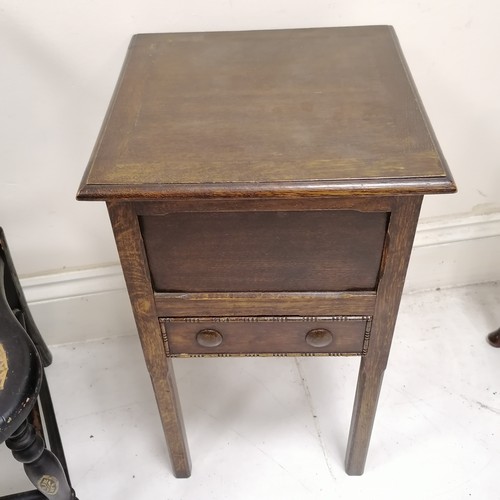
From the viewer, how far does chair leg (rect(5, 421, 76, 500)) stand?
0.79 meters

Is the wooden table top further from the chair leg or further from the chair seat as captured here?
the chair leg

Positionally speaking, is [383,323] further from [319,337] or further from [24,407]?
[24,407]

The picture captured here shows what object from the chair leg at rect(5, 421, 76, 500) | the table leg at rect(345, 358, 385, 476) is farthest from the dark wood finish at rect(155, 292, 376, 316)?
the chair leg at rect(5, 421, 76, 500)

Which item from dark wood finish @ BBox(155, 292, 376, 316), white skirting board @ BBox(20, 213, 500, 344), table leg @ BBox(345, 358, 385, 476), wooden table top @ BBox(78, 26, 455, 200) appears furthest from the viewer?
white skirting board @ BBox(20, 213, 500, 344)

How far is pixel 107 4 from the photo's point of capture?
943 millimetres

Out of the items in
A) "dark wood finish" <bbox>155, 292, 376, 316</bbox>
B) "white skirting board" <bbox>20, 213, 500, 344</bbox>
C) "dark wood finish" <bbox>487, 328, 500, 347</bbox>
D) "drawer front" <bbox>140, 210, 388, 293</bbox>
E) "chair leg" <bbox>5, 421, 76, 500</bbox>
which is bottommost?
"dark wood finish" <bbox>487, 328, 500, 347</bbox>

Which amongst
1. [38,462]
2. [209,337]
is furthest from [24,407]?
[209,337]

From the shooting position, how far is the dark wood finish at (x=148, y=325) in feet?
2.27

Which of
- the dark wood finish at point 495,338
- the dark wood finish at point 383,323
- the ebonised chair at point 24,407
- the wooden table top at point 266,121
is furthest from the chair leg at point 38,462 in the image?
the dark wood finish at point 495,338

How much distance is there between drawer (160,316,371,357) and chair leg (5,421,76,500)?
220 millimetres

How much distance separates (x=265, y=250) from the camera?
2.40 ft

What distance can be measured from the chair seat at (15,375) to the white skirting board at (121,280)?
17.7 inches

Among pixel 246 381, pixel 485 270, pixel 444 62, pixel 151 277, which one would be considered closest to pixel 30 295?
pixel 246 381

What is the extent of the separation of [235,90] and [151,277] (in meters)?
0.27
